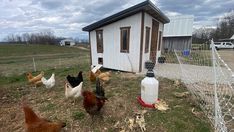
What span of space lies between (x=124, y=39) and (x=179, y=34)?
1227cm

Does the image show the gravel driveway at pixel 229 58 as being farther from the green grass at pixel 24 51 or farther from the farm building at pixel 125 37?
the green grass at pixel 24 51

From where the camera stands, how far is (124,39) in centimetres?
741

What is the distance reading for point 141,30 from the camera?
674 centimetres

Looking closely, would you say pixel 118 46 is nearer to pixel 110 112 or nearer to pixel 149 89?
pixel 149 89

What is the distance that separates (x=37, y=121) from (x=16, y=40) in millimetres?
67777

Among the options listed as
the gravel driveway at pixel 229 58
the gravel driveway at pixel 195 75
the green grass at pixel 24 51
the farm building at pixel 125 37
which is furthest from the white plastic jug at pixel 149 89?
the green grass at pixel 24 51

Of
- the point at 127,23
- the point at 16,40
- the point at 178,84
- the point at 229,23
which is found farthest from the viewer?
the point at 16,40

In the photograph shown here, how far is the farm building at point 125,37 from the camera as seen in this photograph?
6.81 m

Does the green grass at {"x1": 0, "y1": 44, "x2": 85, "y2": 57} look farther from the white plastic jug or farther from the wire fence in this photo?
the wire fence

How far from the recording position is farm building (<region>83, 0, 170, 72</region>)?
681cm

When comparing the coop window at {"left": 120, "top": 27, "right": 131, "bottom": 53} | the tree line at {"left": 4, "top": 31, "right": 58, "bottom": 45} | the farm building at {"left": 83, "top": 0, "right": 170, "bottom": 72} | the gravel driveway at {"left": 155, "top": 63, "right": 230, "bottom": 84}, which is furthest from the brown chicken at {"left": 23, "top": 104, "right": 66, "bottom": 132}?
the tree line at {"left": 4, "top": 31, "right": 58, "bottom": 45}

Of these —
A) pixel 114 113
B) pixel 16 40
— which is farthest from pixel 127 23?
pixel 16 40

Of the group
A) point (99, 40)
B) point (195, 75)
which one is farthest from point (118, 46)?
point (195, 75)

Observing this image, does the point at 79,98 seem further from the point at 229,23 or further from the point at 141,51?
the point at 229,23
